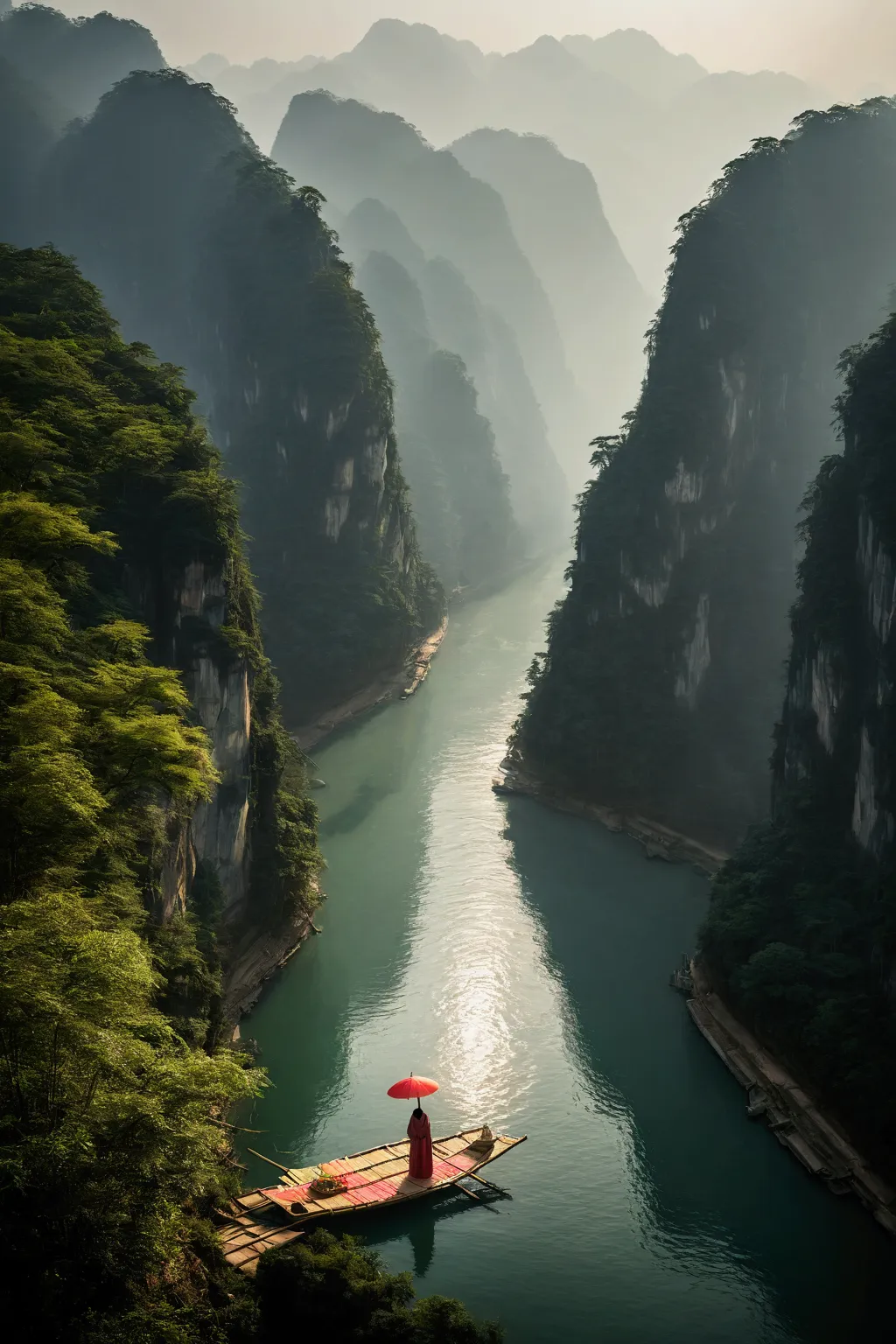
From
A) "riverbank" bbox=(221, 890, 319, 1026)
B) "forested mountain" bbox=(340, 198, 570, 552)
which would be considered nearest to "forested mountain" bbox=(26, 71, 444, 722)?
"riverbank" bbox=(221, 890, 319, 1026)

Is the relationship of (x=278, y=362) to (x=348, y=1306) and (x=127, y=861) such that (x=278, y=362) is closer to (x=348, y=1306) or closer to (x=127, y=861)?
(x=127, y=861)

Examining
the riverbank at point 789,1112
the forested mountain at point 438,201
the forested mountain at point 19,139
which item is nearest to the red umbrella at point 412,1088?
the riverbank at point 789,1112

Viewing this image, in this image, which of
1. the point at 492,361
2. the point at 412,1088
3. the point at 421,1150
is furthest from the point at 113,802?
the point at 492,361

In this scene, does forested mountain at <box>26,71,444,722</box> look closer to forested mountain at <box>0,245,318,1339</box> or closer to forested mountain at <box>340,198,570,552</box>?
forested mountain at <box>0,245,318,1339</box>

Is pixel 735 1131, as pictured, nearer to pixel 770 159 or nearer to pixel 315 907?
pixel 315 907

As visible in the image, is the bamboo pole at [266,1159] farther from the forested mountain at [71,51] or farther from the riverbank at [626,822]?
the forested mountain at [71,51]

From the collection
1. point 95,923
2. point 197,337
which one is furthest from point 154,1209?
point 197,337
